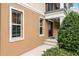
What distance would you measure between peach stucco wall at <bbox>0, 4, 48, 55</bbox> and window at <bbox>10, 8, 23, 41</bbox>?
180 mm

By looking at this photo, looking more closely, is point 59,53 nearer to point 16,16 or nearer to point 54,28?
point 54,28

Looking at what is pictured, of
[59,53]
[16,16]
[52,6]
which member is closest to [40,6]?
[52,6]

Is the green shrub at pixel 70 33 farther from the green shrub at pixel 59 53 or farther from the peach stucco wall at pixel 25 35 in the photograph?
the peach stucco wall at pixel 25 35

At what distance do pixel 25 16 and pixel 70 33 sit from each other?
2.06 meters

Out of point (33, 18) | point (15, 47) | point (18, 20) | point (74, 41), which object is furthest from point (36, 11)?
point (74, 41)

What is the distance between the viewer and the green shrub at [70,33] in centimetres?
394

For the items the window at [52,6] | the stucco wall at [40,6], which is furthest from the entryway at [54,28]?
the stucco wall at [40,6]

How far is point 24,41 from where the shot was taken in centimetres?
519

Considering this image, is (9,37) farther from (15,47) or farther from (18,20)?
(18,20)

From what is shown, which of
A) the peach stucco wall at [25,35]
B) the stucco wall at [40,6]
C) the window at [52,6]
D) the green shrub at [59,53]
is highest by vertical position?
the stucco wall at [40,6]

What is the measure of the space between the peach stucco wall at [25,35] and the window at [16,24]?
0.59 feet

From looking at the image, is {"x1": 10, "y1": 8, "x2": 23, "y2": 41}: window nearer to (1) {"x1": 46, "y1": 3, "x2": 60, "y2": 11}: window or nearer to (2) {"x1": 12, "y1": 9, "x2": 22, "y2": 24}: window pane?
(2) {"x1": 12, "y1": 9, "x2": 22, "y2": 24}: window pane

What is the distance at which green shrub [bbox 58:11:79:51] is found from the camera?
3.94 metres

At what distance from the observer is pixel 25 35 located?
529 cm
